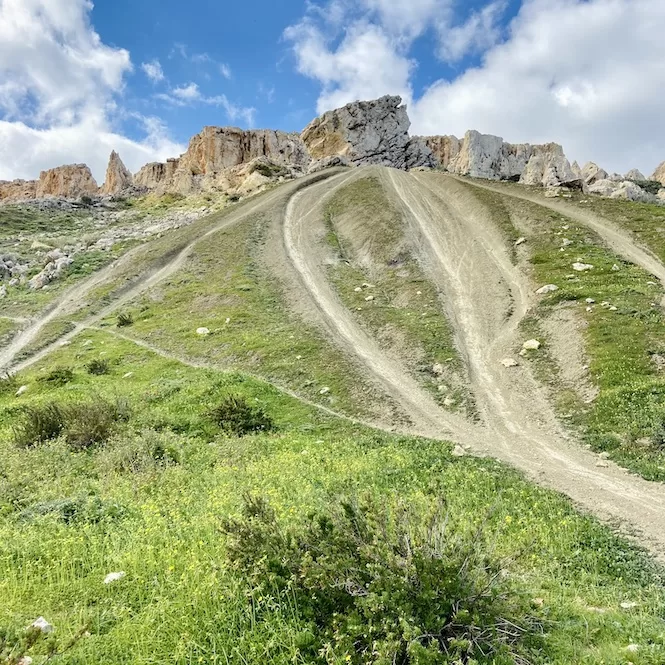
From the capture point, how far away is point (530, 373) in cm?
1764


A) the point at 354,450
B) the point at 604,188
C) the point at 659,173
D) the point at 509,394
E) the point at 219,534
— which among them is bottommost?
the point at 354,450

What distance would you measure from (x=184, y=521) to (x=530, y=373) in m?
13.6

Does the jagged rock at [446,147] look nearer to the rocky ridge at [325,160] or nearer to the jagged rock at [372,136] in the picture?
the rocky ridge at [325,160]

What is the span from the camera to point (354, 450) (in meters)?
12.9

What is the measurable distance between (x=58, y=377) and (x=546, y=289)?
76.2ft

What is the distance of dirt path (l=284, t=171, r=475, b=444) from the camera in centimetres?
1501

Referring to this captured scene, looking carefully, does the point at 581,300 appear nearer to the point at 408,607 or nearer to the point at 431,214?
the point at 408,607

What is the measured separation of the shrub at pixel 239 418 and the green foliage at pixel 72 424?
10.3ft

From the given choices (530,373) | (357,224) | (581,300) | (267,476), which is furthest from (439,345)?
(357,224)

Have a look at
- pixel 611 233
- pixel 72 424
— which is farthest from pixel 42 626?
pixel 611 233

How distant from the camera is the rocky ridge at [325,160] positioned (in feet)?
324

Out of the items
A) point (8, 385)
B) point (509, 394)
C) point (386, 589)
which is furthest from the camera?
point (8, 385)

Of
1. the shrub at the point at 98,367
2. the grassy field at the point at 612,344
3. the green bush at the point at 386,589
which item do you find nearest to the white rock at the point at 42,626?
the green bush at the point at 386,589

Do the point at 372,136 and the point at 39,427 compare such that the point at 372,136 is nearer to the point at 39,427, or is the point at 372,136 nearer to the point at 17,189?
the point at 39,427
